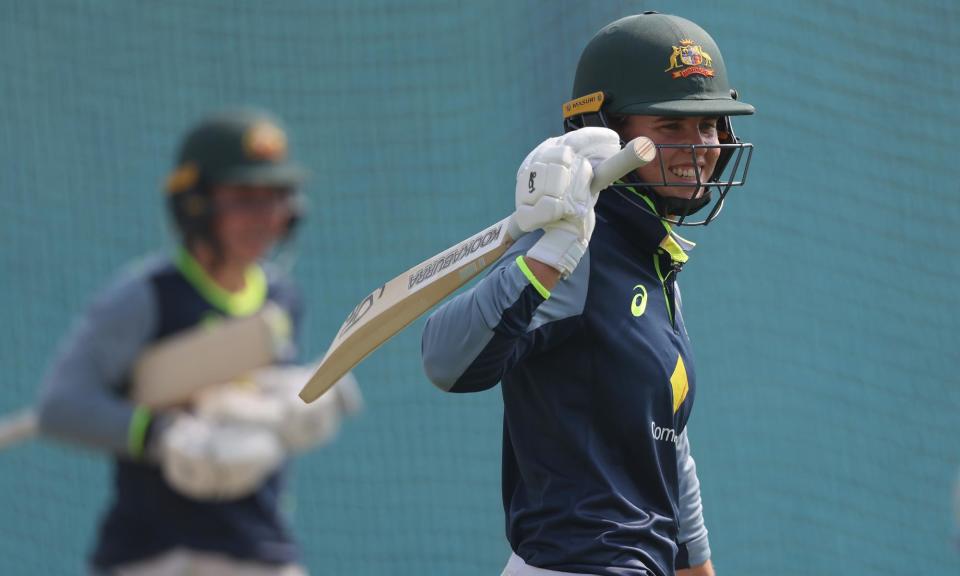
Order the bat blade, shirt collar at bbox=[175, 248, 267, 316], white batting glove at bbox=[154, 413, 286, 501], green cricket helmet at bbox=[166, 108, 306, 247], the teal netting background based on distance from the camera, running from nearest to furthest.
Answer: the bat blade < white batting glove at bbox=[154, 413, 286, 501] < shirt collar at bbox=[175, 248, 267, 316] < green cricket helmet at bbox=[166, 108, 306, 247] < the teal netting background

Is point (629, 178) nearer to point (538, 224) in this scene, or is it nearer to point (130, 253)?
point (538, 224)

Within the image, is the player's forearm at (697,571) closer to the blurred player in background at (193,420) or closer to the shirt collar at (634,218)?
the shirt collar at (634,218)

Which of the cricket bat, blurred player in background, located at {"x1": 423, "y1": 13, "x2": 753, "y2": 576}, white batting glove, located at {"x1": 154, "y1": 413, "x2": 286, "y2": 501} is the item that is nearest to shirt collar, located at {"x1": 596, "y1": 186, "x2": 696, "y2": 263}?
blurred player in background, located at {"x1": 423, "y1": 13, "x2": 753, "y2": 576}

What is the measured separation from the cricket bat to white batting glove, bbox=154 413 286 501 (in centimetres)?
124

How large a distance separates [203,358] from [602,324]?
1.84 meters

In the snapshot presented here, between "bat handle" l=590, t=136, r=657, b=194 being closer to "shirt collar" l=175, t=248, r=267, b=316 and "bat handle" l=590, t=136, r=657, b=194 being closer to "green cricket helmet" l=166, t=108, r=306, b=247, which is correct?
"shirt collar" l=175, t=248, r=267, b=316

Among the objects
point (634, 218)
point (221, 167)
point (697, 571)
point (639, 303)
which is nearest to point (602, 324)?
point (639, 303)

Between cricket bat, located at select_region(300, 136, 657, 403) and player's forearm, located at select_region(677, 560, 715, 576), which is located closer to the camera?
cricket bat, located at select_region(300, 136, 657, 403)

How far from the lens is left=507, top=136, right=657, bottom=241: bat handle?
2.30m

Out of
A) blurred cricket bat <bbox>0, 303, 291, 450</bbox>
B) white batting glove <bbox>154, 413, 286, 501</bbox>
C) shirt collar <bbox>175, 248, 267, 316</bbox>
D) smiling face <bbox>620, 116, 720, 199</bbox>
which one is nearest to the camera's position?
smiling face <bbox>620, 116, 720, 199</bbox>

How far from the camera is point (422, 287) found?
8.41 feet

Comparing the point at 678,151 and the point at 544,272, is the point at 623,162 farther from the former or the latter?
the point at 678,151

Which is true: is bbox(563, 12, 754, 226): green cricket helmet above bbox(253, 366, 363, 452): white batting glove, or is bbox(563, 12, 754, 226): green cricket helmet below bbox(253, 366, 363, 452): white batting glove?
above

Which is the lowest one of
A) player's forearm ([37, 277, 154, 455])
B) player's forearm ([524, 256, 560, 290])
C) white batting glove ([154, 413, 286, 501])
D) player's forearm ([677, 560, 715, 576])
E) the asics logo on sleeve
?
player's forearm ([677, 560, 715, 576])
